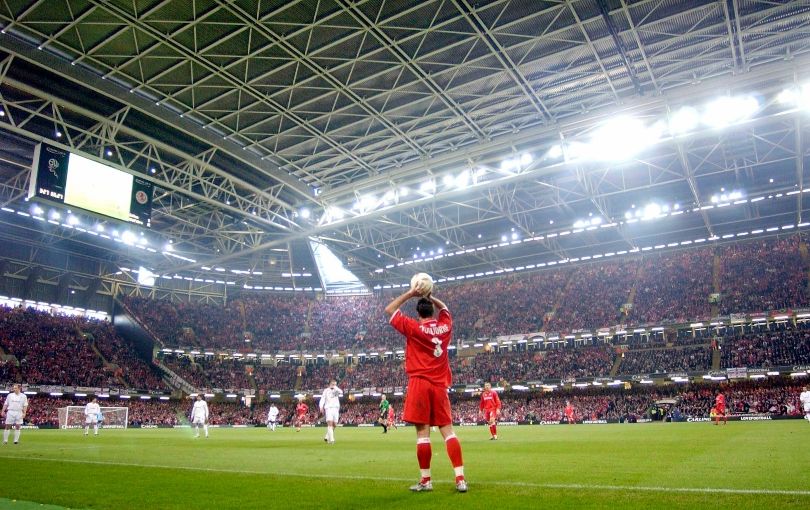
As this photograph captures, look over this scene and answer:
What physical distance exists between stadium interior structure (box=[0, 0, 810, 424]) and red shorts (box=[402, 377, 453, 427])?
60.1ft

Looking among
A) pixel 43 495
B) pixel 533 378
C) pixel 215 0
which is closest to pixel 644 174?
pixel 533 378

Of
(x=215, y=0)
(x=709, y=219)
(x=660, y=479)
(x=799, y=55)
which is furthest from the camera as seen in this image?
(x=709, y=219)

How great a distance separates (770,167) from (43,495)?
4505cm

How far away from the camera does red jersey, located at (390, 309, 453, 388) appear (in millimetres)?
6289

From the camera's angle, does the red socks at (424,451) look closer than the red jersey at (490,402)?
Yes

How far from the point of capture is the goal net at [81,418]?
3934 centimetres

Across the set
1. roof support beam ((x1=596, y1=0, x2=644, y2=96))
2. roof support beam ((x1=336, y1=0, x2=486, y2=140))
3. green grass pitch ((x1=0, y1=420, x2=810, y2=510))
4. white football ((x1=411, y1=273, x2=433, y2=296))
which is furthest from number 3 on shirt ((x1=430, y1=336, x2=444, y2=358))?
roof support beam ((x1=596, y1=0, x2=644, y2=96))

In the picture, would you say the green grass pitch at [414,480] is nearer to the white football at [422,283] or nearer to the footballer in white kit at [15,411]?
the white football at [422,283]

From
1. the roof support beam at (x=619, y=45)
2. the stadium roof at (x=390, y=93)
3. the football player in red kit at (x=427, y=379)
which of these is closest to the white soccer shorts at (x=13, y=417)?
the stadium roof at (x=390, y=93)

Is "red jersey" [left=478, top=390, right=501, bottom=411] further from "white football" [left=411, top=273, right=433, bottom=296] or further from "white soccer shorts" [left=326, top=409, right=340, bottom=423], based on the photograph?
"white football" [left=411, top=273, right=433, bottom=296]

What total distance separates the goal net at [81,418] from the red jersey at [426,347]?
39.1 meters

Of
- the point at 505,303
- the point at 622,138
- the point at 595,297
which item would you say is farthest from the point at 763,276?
the point at 622,138

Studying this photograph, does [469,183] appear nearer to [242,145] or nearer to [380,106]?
[380,106]

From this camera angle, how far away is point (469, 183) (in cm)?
3209
